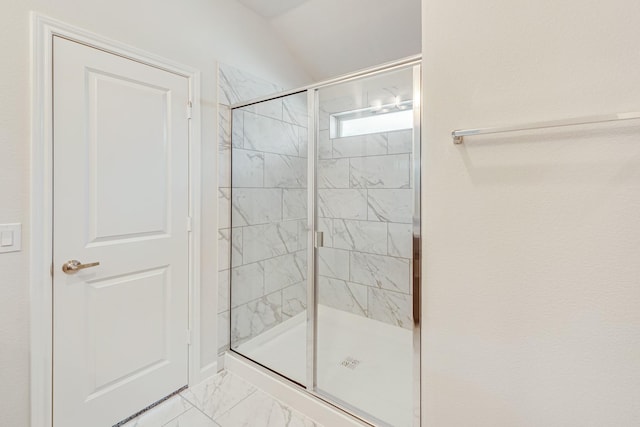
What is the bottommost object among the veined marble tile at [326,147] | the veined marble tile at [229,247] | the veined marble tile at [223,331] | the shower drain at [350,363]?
the shower drain at [350,363]

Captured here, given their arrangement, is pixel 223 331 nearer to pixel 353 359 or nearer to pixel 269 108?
pixel 353 359

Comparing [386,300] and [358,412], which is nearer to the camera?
[358,412]

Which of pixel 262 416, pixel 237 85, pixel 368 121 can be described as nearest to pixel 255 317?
pixel 262 416

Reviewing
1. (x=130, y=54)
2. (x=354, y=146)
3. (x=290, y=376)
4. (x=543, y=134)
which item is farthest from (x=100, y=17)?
(x=290, y=376)

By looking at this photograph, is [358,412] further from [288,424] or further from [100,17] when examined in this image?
[100,17]

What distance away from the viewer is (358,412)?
1552mm

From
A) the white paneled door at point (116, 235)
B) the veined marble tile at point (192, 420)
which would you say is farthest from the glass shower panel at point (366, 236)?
the white paneled door at point (116, 235)

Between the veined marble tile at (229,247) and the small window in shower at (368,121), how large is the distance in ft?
3.93

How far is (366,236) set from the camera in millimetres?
2643

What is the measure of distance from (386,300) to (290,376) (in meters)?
1.07

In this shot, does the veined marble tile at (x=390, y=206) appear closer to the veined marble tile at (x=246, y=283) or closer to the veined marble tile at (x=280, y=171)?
the veined marble tile at (x=280, y=171)

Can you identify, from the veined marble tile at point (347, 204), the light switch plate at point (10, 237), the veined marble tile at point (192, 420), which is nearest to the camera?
the light switch plate at point (10, 237)

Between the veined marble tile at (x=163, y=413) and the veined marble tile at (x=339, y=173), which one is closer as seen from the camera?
the veined marble tile at (x=163, y=413)

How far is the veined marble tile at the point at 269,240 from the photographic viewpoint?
227 cm
